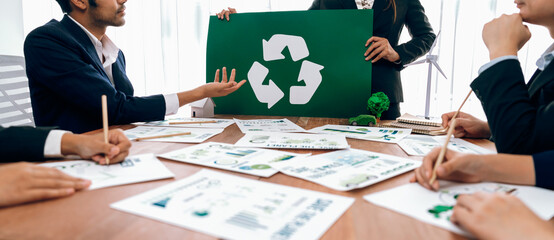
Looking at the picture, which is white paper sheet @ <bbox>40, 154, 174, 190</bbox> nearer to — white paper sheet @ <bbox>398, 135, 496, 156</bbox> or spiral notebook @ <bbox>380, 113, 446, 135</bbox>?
white paper sheet @ <bbox>398, 135, 496, 156</bbox>

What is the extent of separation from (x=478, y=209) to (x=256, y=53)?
3.90 feet

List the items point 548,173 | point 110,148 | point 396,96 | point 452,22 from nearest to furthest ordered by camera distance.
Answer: point 548,173 → point 110,148 → point 396,96 → point 452,22

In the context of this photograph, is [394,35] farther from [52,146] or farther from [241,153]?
[52,146]

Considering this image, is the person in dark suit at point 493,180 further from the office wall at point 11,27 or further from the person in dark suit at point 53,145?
the office wall at point 11,27

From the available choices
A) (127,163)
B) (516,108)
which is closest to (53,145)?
(127,163)

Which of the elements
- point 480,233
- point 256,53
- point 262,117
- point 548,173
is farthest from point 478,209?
point 256,53

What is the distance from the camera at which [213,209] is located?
0.50 m

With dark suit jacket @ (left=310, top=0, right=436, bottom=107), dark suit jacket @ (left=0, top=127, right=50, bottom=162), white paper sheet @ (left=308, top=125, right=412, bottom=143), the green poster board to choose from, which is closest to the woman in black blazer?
dark suit jacket @ (left=310, top=0, right=436, bottom=107)

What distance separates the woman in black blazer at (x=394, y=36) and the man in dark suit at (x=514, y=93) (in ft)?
2.03

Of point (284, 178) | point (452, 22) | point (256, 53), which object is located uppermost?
point (452, 22)

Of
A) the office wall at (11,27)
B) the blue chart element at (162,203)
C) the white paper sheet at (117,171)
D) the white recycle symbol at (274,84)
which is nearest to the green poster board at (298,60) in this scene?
the white recycle symbol at (274,84)

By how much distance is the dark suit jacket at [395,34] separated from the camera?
1551 mm

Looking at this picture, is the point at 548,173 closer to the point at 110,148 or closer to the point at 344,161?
the point at 344,161

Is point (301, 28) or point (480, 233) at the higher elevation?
point (301, 28)
